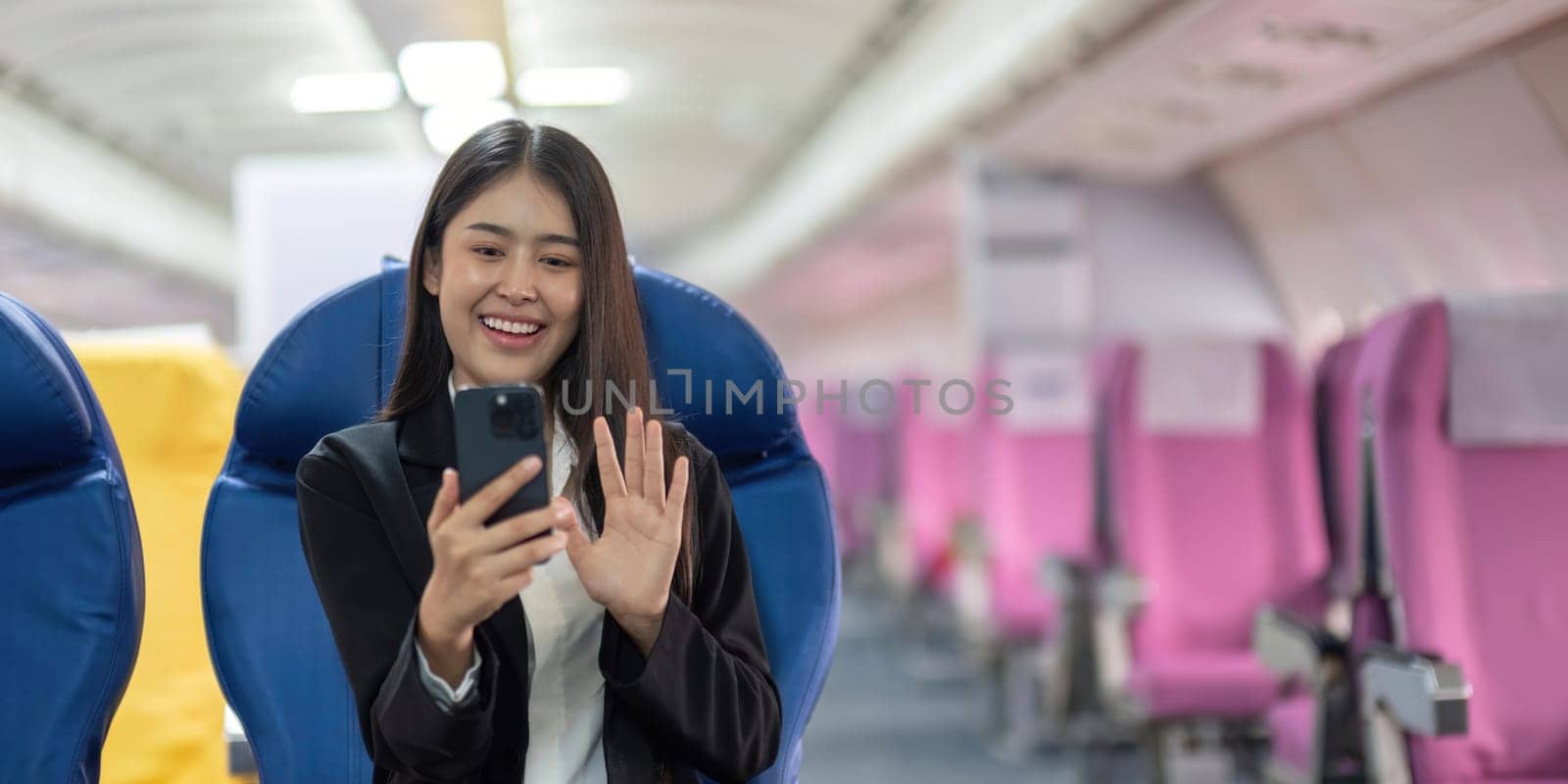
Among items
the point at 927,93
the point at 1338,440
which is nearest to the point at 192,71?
the point at 927,93

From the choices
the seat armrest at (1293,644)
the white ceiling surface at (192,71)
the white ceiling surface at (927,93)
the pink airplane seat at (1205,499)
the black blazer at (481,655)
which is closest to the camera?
the black blazer at (481,655)

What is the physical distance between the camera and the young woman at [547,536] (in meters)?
1.48

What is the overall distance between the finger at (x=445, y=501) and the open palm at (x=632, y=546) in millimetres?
164

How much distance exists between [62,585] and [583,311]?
738mm

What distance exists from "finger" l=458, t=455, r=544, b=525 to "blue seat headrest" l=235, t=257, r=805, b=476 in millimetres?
565

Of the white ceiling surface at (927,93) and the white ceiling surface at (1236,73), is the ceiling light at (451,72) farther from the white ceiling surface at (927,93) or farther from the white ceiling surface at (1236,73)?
the white ceiling surface at (1236,73)

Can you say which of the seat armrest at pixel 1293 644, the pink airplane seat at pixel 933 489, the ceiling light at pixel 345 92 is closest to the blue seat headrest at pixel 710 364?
the seat armrest at pixel 1293 644

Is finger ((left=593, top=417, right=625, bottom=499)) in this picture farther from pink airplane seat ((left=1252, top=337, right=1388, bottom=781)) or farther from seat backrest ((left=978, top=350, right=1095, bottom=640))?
seat backrest ((left=978, top=350, right=1095, bottom=640))

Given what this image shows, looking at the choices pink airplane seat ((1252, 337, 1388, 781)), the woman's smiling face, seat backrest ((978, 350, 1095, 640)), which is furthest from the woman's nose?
seat backrest ((978, 350, 1095, 640))

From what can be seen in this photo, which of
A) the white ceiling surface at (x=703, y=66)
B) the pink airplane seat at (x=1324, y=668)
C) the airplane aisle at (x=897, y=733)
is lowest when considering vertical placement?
the airplane aisle at (x=897, y=733)

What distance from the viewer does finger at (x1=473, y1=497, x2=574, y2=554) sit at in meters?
1.33

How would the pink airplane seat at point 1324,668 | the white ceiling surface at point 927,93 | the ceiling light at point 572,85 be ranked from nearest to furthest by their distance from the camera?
the pink airplane seat at point 1324,668
the white ceiling surface at point 927,93
the ceiling light at point 572,85

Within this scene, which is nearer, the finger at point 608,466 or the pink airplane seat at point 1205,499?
the finger at point 608,466

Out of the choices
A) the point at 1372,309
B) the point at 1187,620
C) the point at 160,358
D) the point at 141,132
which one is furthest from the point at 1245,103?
the point at 141,132
